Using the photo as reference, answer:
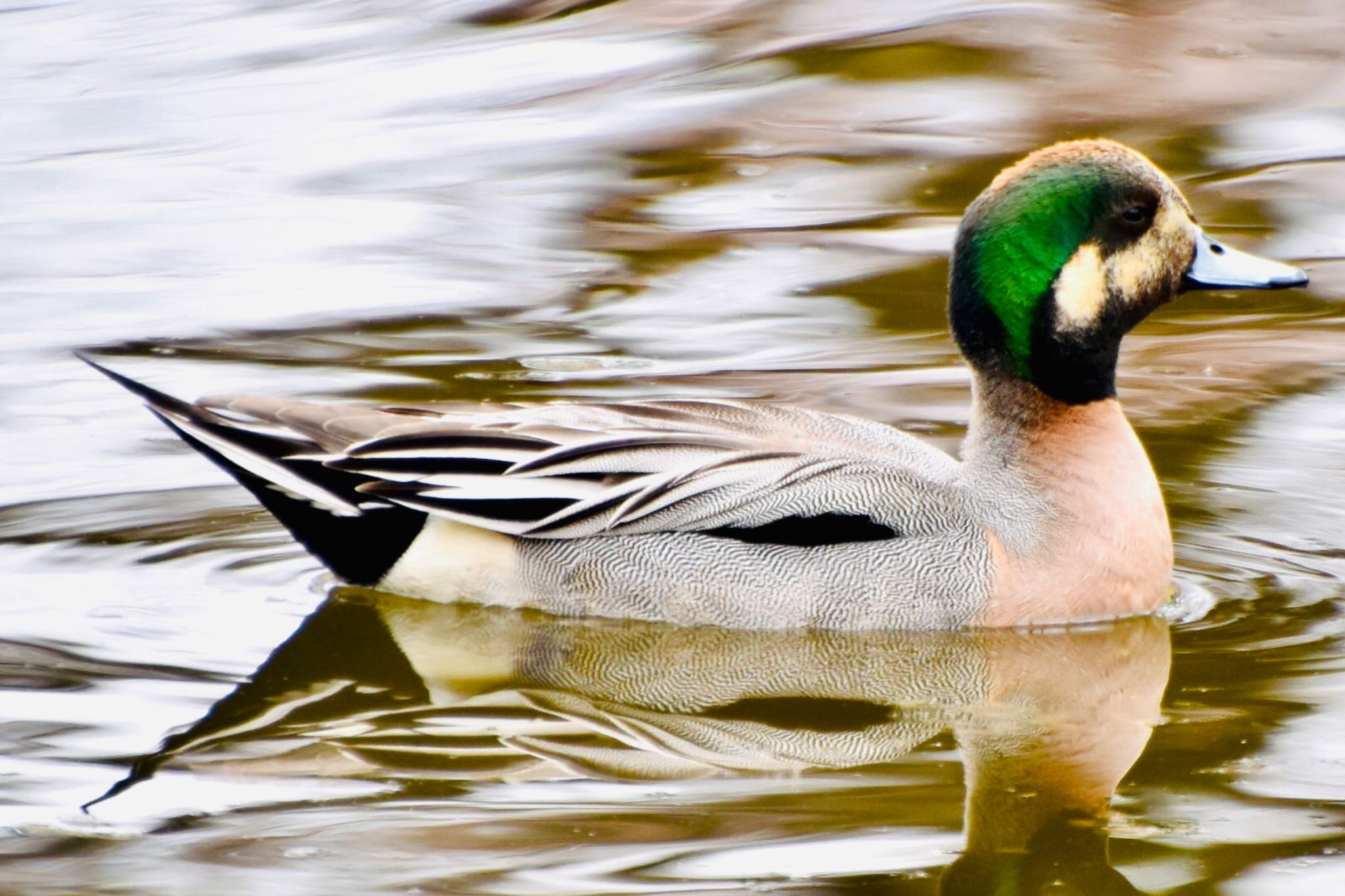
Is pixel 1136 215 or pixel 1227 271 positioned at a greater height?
pixel 1136 215

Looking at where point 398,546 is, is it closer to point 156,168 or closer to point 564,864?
point 564,864

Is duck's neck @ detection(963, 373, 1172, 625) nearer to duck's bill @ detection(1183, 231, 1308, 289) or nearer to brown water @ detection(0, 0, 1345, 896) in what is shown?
brown water @ detection(0, 0, 1345, 896)

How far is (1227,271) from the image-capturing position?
595 cm

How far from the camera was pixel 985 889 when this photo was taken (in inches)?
163

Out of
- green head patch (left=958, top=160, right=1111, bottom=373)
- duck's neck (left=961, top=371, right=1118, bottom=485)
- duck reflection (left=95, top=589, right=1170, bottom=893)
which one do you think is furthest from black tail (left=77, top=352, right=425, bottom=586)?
green head patch (left=958, top=160, right=1111, bottom=373)

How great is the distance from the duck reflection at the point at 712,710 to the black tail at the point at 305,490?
160 mm

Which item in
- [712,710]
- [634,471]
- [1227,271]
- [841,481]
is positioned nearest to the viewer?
[712,710]

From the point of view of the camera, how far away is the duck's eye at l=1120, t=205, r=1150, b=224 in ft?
19.0

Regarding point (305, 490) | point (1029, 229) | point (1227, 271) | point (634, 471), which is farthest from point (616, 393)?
point (1227, 271)

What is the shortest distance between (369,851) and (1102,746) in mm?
1689

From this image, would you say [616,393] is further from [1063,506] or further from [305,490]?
[1063,506]

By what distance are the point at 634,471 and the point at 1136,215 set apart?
150 cm

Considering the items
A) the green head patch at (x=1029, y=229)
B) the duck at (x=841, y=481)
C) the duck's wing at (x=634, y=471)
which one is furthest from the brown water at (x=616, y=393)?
the green head patch at (x=1029, y=229)

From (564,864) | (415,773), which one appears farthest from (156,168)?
(564,864)
